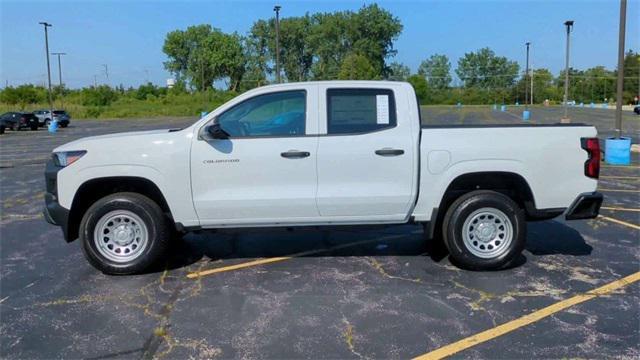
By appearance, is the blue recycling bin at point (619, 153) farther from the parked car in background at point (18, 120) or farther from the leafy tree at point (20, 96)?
the leafy tree at point (20, 96)

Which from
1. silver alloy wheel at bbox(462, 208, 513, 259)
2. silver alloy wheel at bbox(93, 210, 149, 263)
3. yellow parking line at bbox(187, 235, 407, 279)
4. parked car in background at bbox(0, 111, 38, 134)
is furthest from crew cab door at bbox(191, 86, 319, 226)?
parked car in background at bbox(0, 111, 38, 134)

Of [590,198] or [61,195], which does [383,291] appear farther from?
[61,195]

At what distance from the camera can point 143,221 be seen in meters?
5.44

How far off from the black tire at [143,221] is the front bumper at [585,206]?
409 cm

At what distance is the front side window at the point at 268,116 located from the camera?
5383mm

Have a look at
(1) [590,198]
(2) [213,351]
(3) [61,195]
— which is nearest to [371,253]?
(1) [590,198]

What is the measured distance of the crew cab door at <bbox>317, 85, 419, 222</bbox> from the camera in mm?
5289

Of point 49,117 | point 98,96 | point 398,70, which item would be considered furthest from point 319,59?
point 49,117

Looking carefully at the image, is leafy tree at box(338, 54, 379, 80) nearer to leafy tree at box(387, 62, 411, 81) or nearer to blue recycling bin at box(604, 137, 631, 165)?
leafy tree at box(387, 62, 411, 81)

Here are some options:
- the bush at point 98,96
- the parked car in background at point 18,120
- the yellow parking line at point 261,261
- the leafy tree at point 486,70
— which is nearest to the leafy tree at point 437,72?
the leafy tree at point 486,70

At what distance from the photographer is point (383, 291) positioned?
197 inches

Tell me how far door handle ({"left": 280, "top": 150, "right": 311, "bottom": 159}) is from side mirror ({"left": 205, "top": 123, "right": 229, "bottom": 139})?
596 millimetres

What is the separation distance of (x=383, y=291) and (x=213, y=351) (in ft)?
5.84

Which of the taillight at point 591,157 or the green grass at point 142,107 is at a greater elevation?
the green grass at point 142,107
